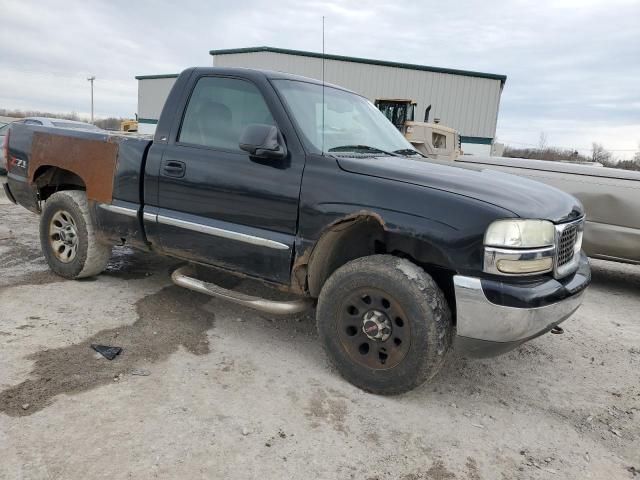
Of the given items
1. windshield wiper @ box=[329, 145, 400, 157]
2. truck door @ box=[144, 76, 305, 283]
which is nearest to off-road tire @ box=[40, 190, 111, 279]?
truck door @ box=[144, 76, 305, 283]

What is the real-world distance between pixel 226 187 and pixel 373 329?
4.65ft

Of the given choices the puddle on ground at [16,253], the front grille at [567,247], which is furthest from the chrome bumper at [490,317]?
the puddle on ground at [16,253]

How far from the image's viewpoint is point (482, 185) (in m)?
2.99

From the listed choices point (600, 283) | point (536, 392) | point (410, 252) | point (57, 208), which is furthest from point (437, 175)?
point (600, 283)

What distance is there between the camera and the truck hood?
9.34 ft

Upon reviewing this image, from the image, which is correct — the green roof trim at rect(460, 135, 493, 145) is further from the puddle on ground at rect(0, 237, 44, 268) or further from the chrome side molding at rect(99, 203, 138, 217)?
the chrome side molding at rect(99, 203, 138, 217)

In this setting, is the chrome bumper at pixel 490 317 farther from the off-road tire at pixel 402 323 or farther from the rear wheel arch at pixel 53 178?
the rear wheel arch at pixel 53 178

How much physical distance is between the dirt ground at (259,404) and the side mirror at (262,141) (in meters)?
1.42

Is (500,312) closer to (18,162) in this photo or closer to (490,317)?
(490,317)

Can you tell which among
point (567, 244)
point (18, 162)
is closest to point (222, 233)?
point (567, 244)

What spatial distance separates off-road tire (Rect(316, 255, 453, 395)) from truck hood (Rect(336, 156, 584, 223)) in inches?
20.1

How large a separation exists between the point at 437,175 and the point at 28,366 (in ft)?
9.08

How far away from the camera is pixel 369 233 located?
344 centimetres

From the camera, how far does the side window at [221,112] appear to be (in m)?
3.64
